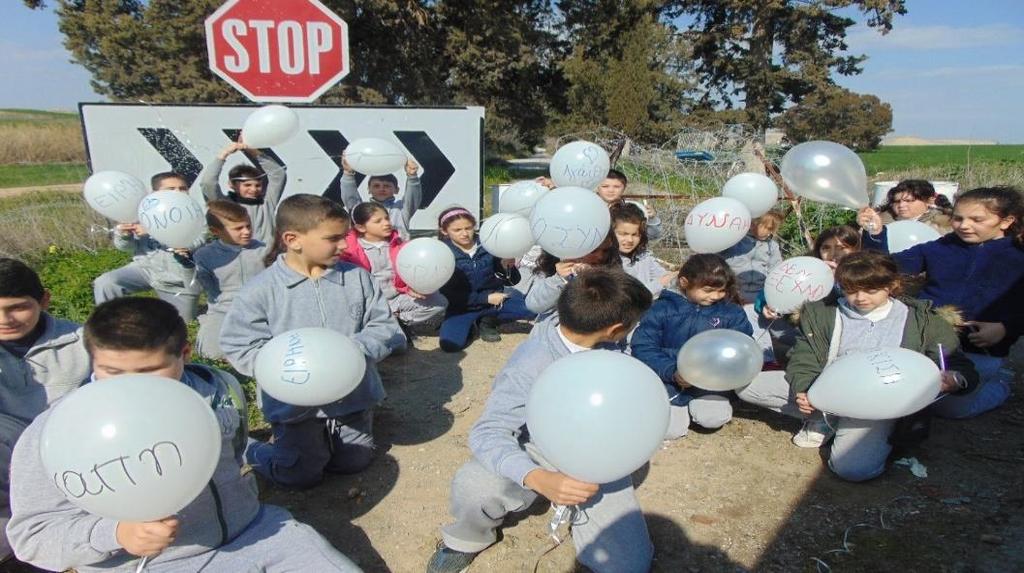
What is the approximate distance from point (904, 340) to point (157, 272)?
4628 mm

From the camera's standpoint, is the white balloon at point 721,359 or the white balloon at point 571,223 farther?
the white balloon at point 571,223

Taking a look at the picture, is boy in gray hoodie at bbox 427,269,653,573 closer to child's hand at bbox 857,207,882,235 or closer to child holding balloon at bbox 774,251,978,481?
child holding balloon at bbox 774,251,978,481

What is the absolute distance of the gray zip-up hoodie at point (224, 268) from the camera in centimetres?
396

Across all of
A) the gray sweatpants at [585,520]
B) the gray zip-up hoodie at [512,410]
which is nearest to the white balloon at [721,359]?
the gray sweatpants at [585,520]

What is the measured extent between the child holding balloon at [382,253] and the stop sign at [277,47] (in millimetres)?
1377

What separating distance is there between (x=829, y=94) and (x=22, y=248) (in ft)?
88.8

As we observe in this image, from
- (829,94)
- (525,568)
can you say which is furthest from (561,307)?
(829,94)

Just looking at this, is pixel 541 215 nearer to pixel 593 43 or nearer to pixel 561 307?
pixel 561 307

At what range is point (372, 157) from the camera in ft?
15.9

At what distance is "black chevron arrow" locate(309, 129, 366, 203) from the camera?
600 cm

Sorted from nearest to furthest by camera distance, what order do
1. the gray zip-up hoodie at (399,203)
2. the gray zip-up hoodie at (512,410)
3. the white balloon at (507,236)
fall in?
1. the gray zip-up hoodie at (512,410)
2. the white balloon at (507,236)
3. the gray zip-up hoodie at (399,203)

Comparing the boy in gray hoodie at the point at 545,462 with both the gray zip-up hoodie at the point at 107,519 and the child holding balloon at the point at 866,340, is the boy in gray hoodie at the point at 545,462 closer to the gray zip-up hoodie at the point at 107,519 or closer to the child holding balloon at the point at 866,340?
the gray zip-up hoodie at the point at 107,519

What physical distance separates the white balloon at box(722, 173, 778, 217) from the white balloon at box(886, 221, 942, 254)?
2.75ft

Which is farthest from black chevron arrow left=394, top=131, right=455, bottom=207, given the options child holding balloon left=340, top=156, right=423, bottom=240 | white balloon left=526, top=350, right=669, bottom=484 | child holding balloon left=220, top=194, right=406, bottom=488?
white balloon left=526, top=350, right=669, bottom=484
